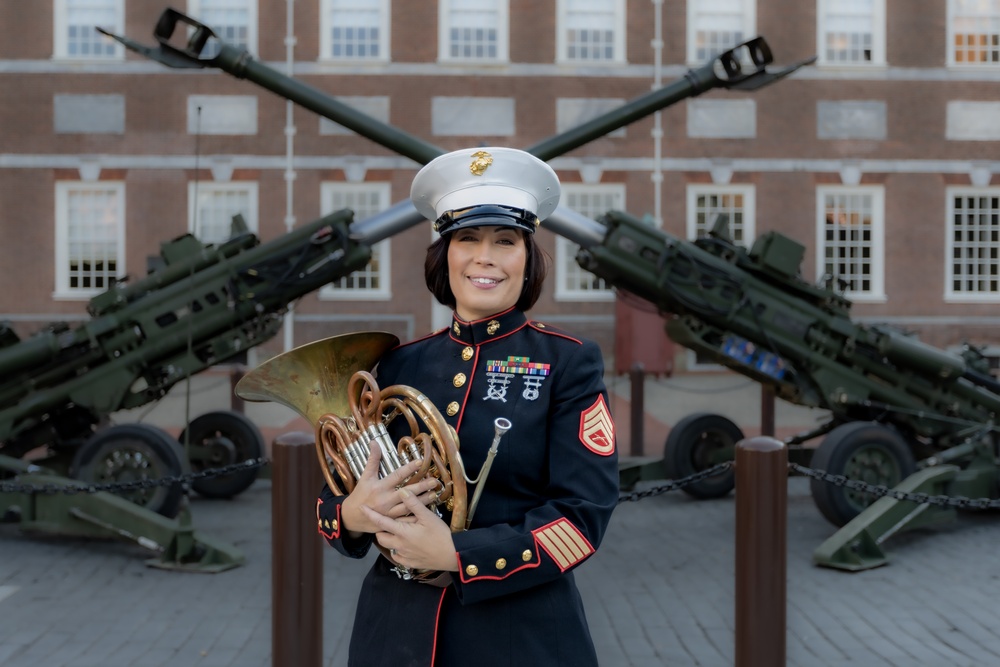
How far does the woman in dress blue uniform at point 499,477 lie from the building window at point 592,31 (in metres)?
16.0

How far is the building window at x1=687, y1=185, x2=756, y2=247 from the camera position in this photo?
1758cm

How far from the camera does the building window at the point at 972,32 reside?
17.7 metres

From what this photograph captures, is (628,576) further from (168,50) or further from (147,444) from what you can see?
(168,50)

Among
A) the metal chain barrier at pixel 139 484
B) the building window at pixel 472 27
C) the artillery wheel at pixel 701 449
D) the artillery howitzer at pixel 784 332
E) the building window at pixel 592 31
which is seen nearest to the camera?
the metal chain barrier at pixel 139 484

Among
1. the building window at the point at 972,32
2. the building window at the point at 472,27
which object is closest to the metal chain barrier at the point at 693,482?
the building window at the point at 472,27

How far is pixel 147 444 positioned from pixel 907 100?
15.4 meters

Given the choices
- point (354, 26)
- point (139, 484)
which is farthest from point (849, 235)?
point (139, 484)

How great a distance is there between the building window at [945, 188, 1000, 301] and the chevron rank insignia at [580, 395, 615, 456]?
17.6 metres

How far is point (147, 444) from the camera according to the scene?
21.2ft

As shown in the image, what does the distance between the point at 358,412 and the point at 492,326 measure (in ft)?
1.07

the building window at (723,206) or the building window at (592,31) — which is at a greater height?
the building window at (592,31)

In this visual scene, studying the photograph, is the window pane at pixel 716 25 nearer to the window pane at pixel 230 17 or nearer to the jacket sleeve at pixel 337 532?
the window pane at pixel 230 17

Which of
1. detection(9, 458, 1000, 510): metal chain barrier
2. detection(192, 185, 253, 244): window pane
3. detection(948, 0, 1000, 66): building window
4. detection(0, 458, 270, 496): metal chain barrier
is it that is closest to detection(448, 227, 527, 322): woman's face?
detection(9, 458, 1000, 510): metal chain barrier

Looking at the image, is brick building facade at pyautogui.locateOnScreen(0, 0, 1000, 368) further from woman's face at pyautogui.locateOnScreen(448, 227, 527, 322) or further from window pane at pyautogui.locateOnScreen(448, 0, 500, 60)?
woman's face at pyautogui.locateOnScreen(448, 227, 527, 322)
